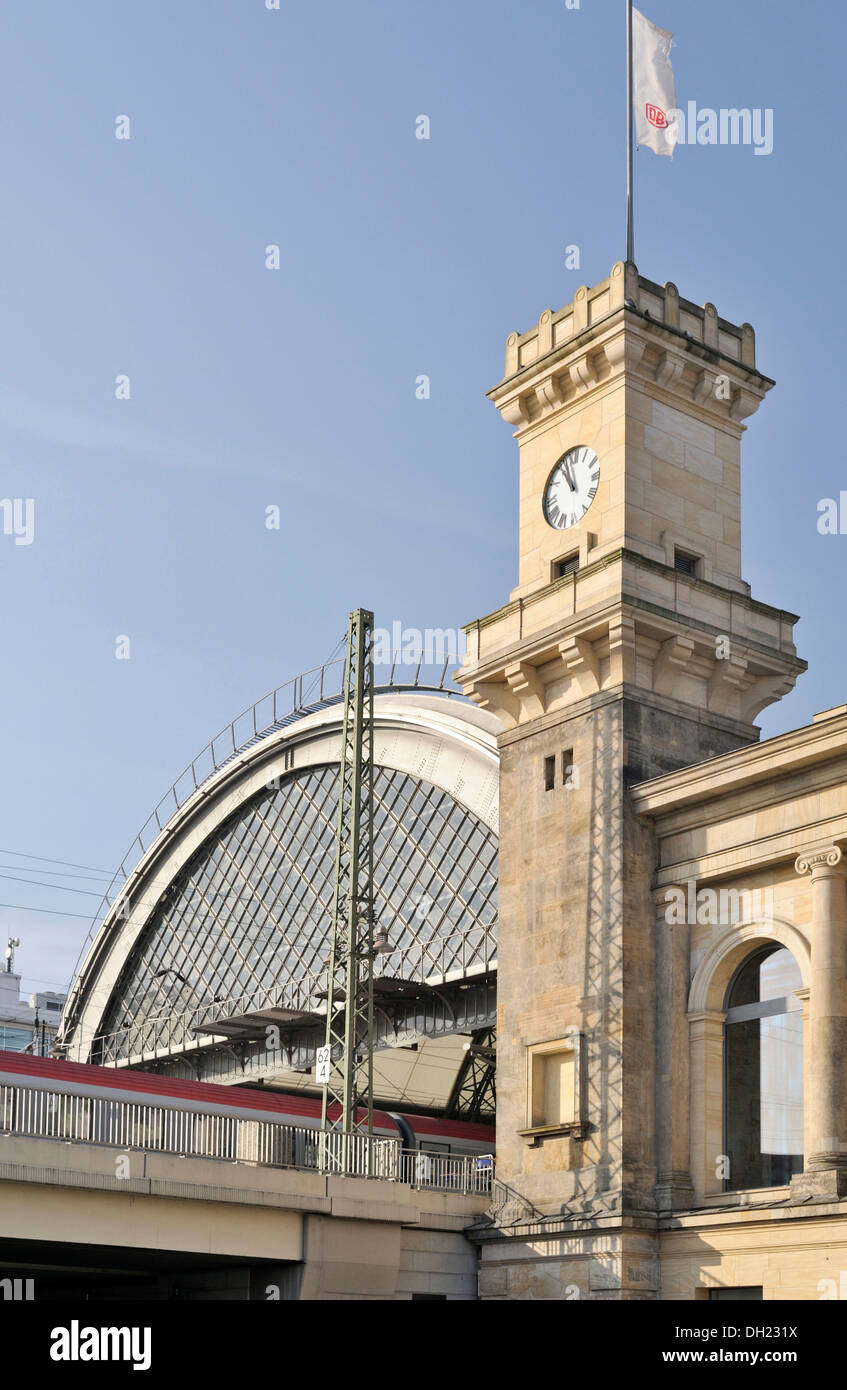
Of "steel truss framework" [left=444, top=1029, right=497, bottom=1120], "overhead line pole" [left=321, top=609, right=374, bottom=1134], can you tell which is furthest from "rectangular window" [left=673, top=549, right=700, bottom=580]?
"steel truss framework" [left=444, top=1029, right=497, bottom=1120]

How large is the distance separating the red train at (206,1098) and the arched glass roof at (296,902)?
8.67 meters

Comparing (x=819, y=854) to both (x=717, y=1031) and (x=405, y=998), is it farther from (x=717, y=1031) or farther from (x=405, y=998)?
(x=405, y=998)

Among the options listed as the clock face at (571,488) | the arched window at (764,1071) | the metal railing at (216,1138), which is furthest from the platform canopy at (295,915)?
the arched window at (764,1071)

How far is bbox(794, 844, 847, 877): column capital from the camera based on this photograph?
95.1ft

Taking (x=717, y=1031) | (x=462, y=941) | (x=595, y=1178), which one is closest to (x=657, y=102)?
(x=717, y=1031)

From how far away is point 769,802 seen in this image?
30406 millimetres

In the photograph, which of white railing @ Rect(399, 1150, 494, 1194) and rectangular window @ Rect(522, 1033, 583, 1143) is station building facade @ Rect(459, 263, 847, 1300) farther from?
white railing @ Rect(399, 1150, 494, 1194)

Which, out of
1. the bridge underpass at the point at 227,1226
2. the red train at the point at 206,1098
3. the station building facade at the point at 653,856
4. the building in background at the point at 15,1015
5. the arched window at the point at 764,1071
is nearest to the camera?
the bridge underpass at the point at 227,1226

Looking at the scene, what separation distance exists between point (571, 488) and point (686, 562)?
9.37ft

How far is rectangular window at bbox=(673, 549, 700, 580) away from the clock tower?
0.07 metres

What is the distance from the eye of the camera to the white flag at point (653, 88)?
123 ft

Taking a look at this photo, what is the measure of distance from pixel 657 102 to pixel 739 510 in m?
9.31

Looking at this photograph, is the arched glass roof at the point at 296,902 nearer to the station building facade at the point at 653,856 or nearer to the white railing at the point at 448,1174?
→ the white railing at the point at 448,1174

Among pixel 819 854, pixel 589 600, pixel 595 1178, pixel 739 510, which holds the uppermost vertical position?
pixel 739 510
